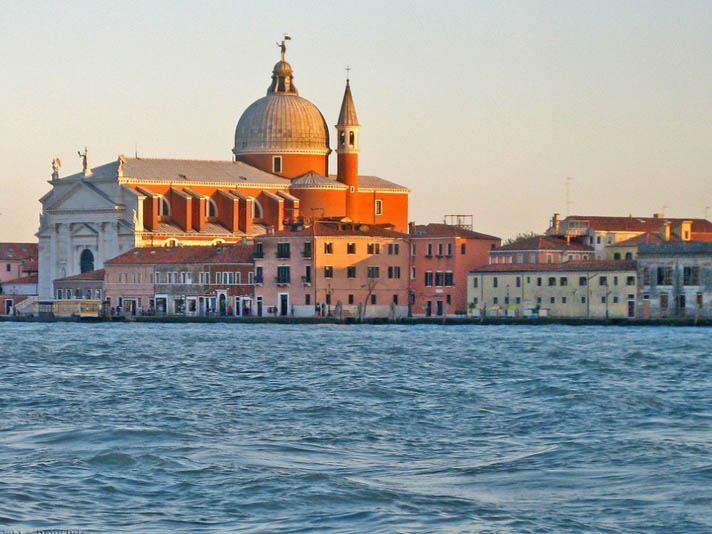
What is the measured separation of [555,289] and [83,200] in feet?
87.4

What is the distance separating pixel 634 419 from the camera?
19.9 m

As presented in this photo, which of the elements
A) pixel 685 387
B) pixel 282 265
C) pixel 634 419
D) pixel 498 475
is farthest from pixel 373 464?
pixel 282 265

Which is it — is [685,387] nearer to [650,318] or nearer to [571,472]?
[571,472]

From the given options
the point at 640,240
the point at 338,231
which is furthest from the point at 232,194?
the point at 640,240

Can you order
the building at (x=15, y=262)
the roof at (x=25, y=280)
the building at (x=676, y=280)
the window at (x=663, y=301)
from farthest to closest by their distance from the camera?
the building at (x=15, y=262) → the roof at (x=25, y=280) → the window at (x=663, y=301) → the building at (x=676, y=280)

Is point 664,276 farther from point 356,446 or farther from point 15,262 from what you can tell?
point 356,446

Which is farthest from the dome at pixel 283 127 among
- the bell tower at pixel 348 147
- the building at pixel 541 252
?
the building at pixel 541 252

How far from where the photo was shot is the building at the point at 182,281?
6862 centimetres

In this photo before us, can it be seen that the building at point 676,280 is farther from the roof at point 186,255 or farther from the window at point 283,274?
the roof at point 186,255

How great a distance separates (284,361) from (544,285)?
30.8m

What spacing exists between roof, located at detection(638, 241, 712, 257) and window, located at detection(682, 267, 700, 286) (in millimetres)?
675

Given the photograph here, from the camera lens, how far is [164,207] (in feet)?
258

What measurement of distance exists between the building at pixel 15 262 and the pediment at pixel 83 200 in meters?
8.62

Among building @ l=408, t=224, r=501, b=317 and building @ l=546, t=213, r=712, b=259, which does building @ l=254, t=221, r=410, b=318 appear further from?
building @ l=546, t=213, r=712, b=259
